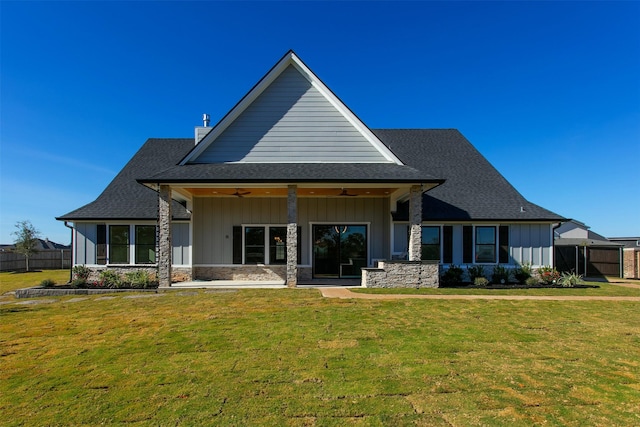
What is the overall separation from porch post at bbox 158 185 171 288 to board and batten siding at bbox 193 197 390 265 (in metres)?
2.59

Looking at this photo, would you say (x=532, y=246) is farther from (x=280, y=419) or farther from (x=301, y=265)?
(x=280, y=419)

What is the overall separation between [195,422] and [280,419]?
79 centimetres

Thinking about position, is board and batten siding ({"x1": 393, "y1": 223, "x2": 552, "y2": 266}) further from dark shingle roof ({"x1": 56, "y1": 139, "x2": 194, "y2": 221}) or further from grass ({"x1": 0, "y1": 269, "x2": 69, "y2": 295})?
grass ({"x1": 0, "y1": 269, "x2": 69, "y2": 295})

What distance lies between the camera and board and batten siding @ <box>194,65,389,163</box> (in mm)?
13719

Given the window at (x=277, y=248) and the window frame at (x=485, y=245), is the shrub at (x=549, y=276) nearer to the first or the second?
the window frame at (x=485, y=245)

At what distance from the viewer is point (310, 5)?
13836mm

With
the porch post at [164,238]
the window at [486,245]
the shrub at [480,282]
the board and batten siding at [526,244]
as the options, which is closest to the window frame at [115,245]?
the porch post at [164,238]

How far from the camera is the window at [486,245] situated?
15.0 meters

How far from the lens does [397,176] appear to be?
12055mm

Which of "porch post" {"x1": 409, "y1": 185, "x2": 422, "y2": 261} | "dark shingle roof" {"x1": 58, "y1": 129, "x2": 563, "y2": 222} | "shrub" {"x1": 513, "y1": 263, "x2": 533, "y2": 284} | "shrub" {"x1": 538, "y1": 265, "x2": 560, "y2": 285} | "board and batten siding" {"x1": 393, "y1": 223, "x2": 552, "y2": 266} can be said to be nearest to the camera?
"dark shingle roof" {"x1": 58, "y1": 129, "x2": 563, "y2": 222}

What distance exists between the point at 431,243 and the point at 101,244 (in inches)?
543

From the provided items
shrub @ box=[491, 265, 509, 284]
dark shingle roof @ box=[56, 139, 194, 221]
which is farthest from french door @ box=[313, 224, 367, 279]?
dark shingle roof @ box=[56, 139, 194, 221]

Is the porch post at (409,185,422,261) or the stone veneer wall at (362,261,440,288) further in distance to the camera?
the porch post at (409,185,422,261)

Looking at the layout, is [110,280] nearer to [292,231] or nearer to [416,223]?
[292,231]
